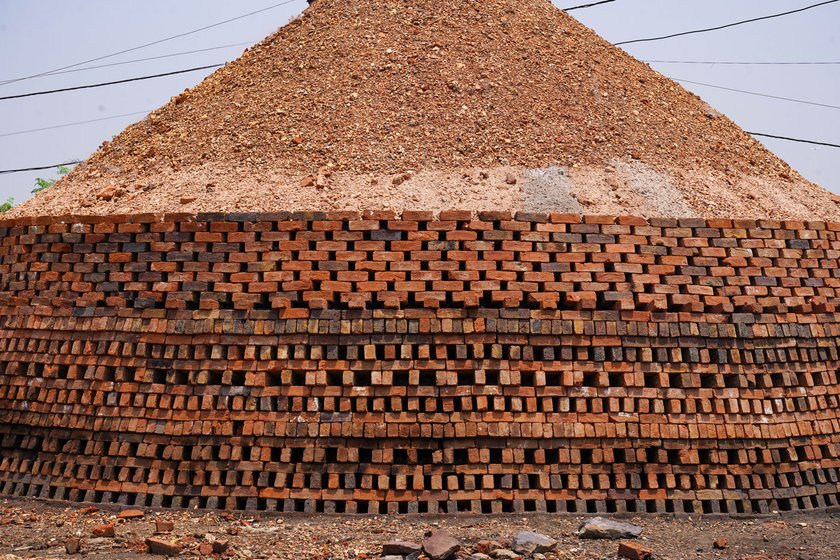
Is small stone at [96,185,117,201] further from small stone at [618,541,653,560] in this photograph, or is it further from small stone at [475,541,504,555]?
small stone at [618,541,653,560]

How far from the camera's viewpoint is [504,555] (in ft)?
16.5

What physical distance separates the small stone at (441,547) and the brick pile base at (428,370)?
0.83 meters

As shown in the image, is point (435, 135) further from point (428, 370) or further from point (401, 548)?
point (401, 548)

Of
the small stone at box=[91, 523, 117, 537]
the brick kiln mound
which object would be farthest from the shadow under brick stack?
the small stone at box=[91, 523, 117, 537]

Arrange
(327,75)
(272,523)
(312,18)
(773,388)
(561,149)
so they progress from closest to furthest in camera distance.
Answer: (272,523) → (773,388) → (561,149) → (327,75) → (312,18)

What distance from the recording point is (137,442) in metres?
6.28

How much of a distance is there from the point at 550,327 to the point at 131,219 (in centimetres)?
394

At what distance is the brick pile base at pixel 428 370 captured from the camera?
19.6ft

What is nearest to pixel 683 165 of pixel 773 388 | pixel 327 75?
pixel 773 388

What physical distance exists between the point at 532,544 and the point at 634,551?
2.33 ft

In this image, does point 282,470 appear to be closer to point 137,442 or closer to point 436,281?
point 137,442

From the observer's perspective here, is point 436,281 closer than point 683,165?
Yes

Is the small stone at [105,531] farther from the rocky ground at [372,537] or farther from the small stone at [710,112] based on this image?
the small stone at [710,112]

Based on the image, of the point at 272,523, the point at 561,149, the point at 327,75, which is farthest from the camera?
the point at 327,75
